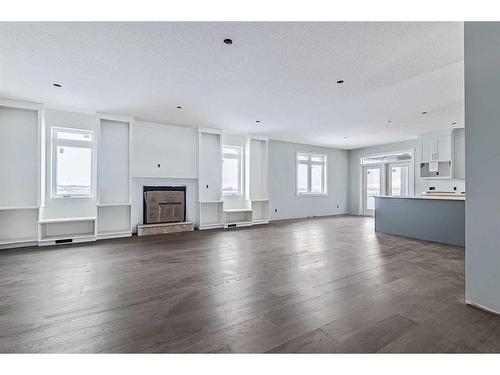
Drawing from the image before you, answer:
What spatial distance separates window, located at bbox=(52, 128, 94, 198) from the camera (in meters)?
4.92

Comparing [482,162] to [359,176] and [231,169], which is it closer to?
[231,169]

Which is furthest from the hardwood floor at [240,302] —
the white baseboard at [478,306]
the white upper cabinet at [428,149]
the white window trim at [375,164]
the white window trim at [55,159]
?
the white window trim at [375,164]

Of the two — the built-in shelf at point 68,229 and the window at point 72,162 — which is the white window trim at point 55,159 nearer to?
the window at point 72,162

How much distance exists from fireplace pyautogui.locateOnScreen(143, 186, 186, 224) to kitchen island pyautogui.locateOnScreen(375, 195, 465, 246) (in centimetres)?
474

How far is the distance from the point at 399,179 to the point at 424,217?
415 centimetres

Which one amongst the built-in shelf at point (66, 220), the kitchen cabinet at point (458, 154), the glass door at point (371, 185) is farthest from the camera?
the glass door at point (371, 185)

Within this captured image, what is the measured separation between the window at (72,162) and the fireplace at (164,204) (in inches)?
46.7

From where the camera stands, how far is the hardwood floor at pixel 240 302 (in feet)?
5.51

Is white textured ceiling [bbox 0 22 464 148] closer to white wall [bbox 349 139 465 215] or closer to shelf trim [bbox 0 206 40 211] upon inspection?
shelf trim [bbox 0 206 40 211]

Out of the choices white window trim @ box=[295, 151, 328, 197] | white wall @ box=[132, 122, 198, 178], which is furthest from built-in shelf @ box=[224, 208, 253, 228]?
white window trim @ box=[295, 151, 328, 197]

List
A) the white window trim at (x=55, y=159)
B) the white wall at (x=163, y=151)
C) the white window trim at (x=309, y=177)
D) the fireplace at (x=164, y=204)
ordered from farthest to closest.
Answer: the white window trim at (x=309, y=177), the fireplace at (x=164, y=204), the white wall at (x=163, y=151), the white window trim at (x=55, y=159)

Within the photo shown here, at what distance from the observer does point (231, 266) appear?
3.33 meters
